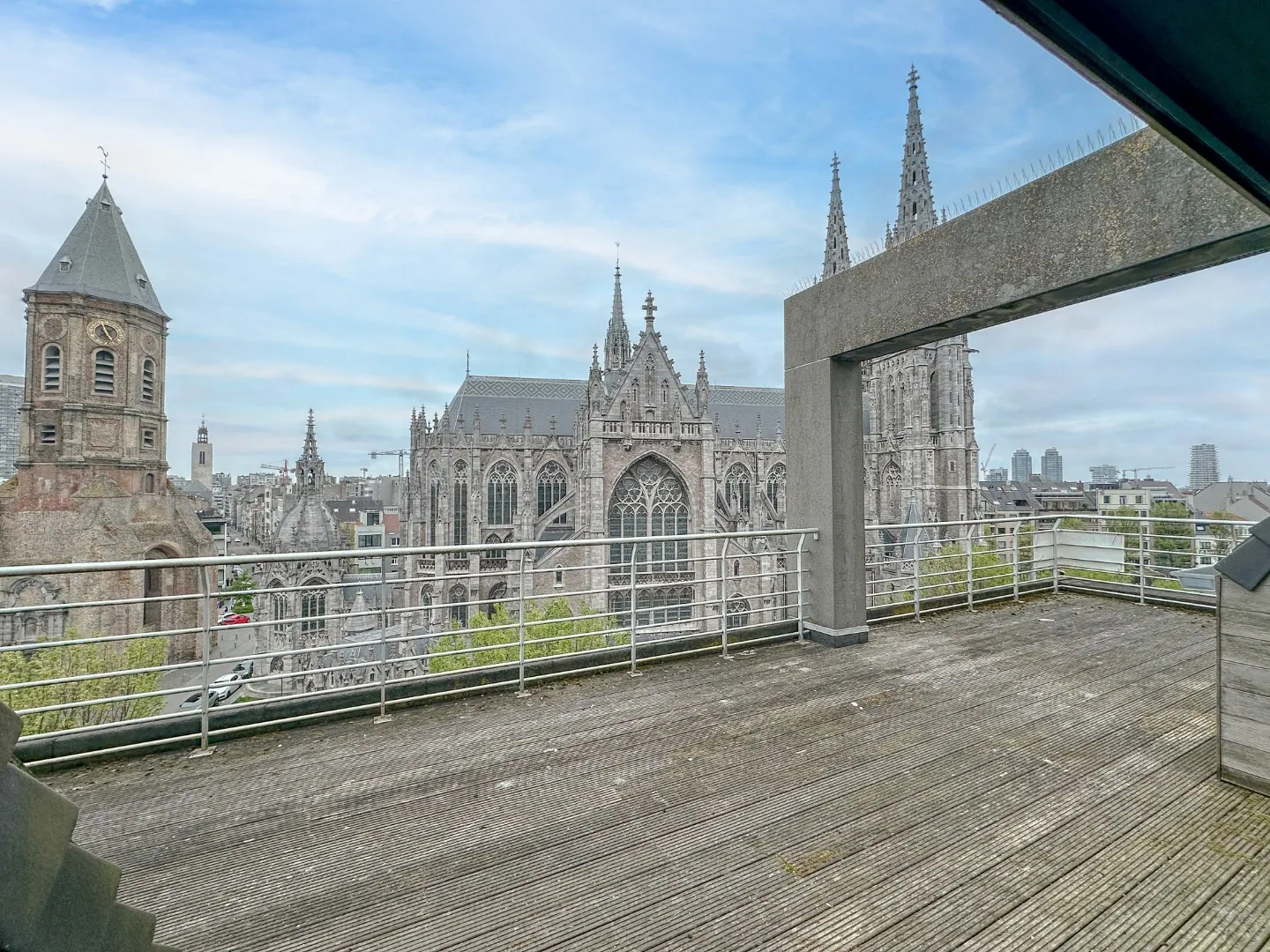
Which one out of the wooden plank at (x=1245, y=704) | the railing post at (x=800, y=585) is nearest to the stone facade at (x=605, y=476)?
the railing post at (x=800, y=585)

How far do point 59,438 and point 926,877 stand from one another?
35086 mm

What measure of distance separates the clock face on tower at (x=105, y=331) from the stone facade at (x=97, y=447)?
0.14 ft

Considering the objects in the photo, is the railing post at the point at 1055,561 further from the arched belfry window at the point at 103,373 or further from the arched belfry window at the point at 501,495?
the arched belfry window at the point at 103,373

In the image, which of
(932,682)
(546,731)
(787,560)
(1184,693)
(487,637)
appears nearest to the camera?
(546,731)

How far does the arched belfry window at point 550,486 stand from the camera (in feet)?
107

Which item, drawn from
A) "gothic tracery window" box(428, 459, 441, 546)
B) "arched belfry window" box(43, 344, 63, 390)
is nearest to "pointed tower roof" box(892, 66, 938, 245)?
"gothic tracery window" box(428, 459, 441, 546)

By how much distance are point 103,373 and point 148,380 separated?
190cm

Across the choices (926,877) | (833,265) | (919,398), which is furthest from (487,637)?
(833,265)

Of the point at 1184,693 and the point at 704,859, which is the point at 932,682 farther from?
the point at 704,859

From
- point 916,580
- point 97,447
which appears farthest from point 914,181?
point 97,447

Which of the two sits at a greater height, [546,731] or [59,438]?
[59,438]

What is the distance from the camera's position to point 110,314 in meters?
25.8

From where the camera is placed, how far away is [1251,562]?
2.77 meters

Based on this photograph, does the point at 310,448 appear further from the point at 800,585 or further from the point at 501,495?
the point at 800,585
